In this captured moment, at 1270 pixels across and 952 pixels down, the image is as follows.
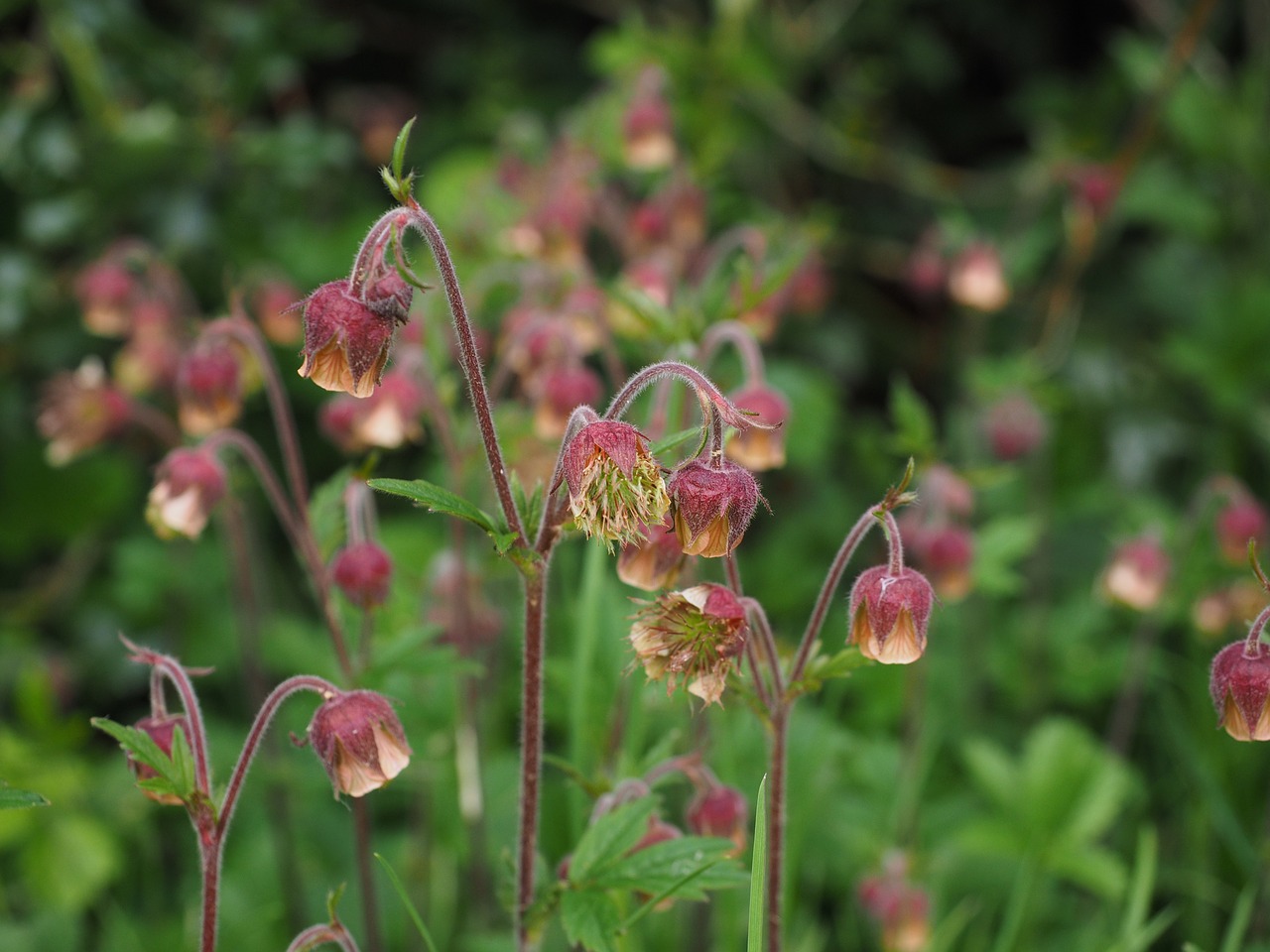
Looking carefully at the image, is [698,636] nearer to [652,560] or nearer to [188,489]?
[652,560]

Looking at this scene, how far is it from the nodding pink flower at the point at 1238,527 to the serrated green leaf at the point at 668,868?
1.66 m

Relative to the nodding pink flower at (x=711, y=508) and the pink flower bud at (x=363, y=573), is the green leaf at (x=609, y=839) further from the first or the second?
the pink flower bud at (x=363, y=573)

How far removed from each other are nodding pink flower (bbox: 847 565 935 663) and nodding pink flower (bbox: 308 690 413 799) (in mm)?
564

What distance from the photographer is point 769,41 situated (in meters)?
4.12

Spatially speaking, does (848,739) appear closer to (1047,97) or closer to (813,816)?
(813,816)

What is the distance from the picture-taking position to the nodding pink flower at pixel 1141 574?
9.00 ft

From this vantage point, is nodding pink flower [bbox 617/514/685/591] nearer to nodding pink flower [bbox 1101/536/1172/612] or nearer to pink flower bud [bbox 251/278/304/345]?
nodding pink flower [bbox 1101/536/1172/612]

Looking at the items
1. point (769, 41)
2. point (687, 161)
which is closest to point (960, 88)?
point (769, 41)

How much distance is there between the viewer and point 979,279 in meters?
3.30

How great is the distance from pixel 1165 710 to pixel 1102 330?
158 centimetres

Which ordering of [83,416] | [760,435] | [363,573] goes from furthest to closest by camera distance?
[83,416]
[760,435]
[363,573]

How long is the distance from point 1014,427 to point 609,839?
1.89 metres

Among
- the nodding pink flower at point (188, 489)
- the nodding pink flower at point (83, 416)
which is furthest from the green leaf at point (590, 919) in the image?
the nodding pink flower at point (83, 416)

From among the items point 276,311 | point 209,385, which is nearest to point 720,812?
point 209,385
